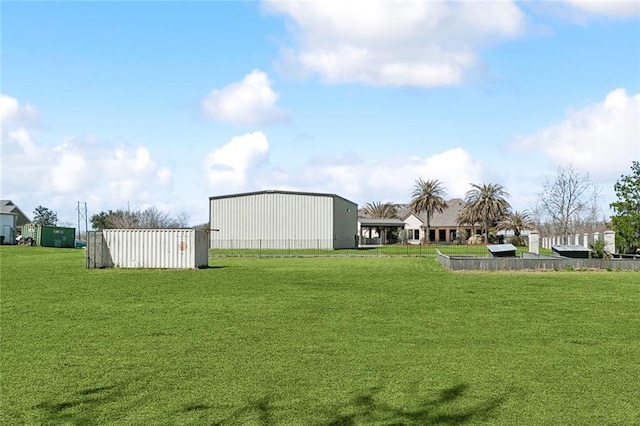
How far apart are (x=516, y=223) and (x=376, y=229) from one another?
19185 millimetres

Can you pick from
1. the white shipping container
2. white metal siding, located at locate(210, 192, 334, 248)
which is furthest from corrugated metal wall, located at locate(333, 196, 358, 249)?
the white shipping container

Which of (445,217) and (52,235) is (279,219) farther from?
(445,217)

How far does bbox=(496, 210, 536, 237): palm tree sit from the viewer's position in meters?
81.6

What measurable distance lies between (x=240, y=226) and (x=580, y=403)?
49.9m

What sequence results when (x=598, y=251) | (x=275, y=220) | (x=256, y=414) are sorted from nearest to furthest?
(x=256, y=414), (x=598, y=251), (x=275, y=220)

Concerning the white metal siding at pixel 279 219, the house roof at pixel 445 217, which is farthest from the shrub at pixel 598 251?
the house roof at pixel 445 217

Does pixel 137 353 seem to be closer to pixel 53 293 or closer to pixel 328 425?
pixel 328 425

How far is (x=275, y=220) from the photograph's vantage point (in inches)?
2148

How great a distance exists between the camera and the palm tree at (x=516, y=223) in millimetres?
81562

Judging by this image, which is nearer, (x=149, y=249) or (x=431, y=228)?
(x=149, y=249)

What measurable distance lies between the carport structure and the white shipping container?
52.9 meters

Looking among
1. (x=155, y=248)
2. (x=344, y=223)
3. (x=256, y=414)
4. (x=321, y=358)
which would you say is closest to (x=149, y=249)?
(x=155, y=248)

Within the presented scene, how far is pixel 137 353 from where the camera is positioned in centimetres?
843

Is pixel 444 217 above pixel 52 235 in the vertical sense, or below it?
above
